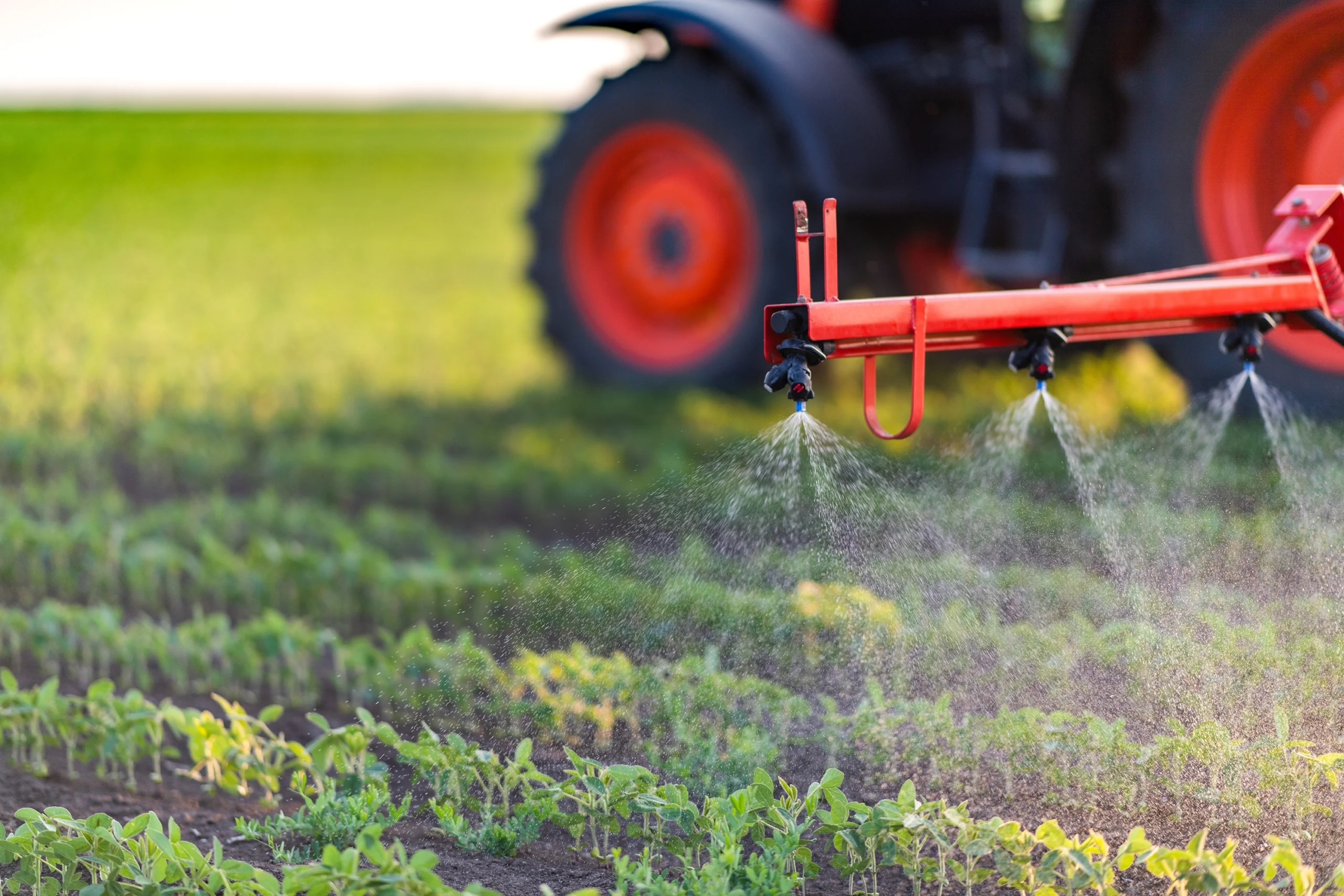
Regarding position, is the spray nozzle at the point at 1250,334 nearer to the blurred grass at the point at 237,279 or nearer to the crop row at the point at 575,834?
the crop row at the point at 575,834

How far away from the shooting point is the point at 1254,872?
7.50 ft

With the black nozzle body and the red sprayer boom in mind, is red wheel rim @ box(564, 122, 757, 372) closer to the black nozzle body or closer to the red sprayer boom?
the red sprayer boom

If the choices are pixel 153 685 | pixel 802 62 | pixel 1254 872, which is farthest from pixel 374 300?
pixel 1254 872

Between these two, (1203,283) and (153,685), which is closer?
(1203,283)

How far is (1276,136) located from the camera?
397 centimetres

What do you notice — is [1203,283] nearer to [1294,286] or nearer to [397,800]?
[1294,286]

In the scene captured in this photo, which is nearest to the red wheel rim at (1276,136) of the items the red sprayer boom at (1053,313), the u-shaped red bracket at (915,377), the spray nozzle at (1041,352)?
the red sprayer boom at (1053,313)

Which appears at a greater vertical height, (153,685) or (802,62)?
(802,62)

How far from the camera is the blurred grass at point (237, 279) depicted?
7.11 meters

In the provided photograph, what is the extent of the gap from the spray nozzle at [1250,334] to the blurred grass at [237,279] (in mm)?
4004

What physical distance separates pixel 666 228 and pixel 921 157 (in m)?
1.06

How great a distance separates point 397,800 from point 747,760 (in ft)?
2.24

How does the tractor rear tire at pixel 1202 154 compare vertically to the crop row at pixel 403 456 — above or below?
above

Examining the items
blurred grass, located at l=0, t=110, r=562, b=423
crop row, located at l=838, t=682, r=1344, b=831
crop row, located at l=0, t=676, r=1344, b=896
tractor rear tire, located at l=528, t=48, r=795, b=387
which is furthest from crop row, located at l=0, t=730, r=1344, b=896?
blurred grass, located at l=0, t=110, r=562, b=423
